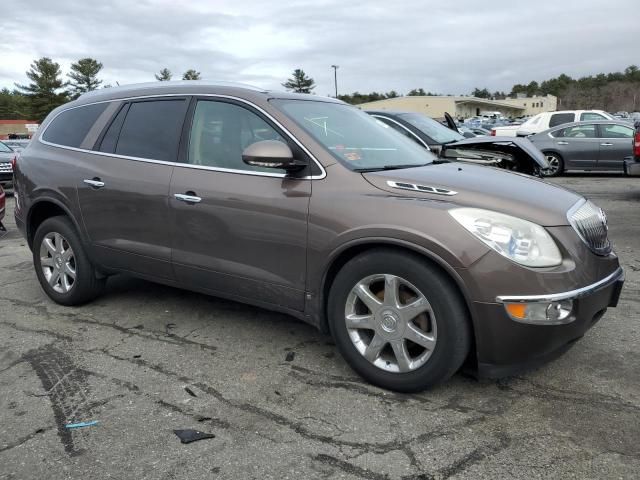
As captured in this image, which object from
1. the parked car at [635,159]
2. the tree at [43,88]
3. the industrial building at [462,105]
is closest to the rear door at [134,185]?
the parked car at [635,159]

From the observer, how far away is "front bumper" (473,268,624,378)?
107 inches

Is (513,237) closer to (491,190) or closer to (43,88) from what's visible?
(491,190)

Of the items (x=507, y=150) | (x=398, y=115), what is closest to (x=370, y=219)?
(x=507, y=150)

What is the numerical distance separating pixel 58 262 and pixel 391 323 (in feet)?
10.1

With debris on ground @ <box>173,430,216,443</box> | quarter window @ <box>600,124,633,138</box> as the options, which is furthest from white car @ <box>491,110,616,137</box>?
debris on ground @ <box>173,430,216,443</box>

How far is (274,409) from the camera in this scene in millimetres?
2967

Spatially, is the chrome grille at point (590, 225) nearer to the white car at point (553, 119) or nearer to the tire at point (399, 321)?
the tire at point (399, 321)

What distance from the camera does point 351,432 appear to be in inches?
107

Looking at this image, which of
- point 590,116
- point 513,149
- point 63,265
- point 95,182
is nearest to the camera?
point 95,182

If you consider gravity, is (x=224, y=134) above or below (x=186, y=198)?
above

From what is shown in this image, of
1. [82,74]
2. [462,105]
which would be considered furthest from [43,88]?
[462,105]

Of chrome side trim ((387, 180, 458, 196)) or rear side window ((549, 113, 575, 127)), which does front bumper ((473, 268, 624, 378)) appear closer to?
chrome side trim ((387, 180, 458, 196))

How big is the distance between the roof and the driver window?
105 mm

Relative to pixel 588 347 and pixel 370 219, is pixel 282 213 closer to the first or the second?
pixel 370 219
